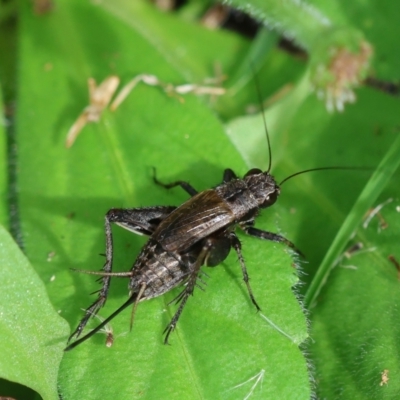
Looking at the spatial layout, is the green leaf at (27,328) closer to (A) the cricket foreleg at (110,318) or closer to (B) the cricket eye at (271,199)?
(A) the cricket foreleg at (110,318)

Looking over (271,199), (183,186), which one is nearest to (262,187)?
(271,199)

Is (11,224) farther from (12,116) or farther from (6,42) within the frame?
(6,42)

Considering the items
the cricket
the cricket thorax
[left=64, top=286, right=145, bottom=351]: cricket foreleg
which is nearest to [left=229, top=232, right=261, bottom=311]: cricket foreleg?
the cricket

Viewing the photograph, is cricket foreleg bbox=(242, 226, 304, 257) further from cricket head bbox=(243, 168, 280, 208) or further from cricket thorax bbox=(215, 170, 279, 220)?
cricket head bbox=(243, 168, 280, 208)

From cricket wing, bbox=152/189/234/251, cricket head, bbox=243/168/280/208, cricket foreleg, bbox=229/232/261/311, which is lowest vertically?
cricket wing, bbox=152/189/234/251

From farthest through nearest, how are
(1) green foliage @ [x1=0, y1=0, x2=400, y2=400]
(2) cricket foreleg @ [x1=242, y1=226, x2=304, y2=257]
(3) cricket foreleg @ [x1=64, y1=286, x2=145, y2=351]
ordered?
1. (2) cricket foreleg @ [x1=242, y1=226, x2=304, y2=257]
2. (1) green foliage @ [x1=0, y1=0, x2=400, y2=400]
3. (3) cricket foreleg @ [x1=64, y1=286, x2=145, y2=351]

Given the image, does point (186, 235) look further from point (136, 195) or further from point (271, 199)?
point (271, 199)

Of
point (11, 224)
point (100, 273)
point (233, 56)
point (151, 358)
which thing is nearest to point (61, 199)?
point (11, 224)
